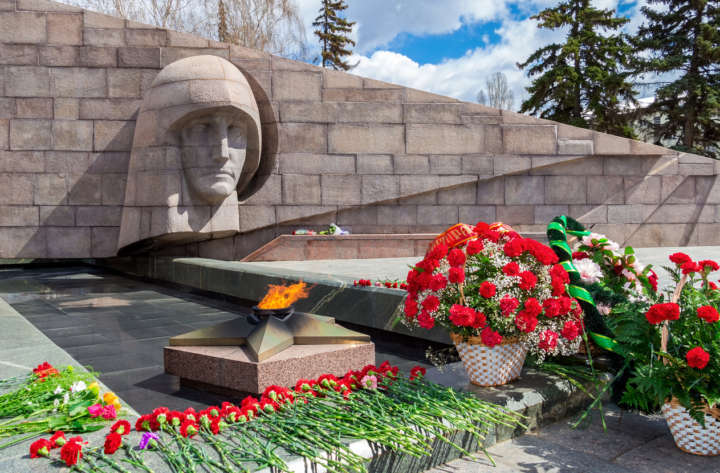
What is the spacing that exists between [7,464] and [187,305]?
17.3ft

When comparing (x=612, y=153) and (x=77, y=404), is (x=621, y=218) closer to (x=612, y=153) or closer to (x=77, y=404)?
(x=612, y=153)

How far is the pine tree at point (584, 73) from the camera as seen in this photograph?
22.4 meters

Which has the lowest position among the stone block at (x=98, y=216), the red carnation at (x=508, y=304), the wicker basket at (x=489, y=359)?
the wicker basket at (x=489, y=359)

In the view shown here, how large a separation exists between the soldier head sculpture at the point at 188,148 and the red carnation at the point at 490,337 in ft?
23.4

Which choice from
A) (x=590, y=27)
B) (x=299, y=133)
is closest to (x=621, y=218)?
(x=299, y=133)

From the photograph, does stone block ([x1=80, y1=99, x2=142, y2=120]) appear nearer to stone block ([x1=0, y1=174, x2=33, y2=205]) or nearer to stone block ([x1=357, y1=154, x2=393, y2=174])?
stone block ([x1=0, y1=174, x2=33, y2=205])

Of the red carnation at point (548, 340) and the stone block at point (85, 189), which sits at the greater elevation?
the stone block at point (85, 189)

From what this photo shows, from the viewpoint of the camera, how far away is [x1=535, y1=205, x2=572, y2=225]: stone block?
447 inches

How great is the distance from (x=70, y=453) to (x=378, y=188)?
9238 mm

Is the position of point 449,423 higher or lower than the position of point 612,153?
lower

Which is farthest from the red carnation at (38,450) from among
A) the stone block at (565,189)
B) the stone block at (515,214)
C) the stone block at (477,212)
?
Result: the stone block at (565,189)

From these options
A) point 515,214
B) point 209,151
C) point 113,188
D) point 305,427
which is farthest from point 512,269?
point 113,188

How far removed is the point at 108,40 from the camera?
1044 centimetres

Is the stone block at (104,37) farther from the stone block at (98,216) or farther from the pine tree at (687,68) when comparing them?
the pine tree at (687,68)
